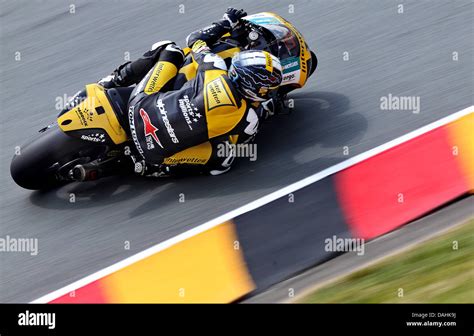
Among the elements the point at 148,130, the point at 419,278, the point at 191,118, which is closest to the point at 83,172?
the point at 148,130

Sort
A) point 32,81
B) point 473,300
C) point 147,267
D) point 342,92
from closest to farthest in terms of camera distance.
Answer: point 473,300 → point 147,267 → point 342,92 → point 32,81

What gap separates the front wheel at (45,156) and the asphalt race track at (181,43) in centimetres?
28

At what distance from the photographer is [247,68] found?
7551mm

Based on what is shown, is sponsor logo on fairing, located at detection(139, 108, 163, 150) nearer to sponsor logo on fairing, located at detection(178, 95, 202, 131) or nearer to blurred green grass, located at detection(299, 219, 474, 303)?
sponsor logo on fairing, located at detection(178, 95, 202, 131)

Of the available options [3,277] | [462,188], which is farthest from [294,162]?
[3,277]

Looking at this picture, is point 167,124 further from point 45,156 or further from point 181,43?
point 181,43

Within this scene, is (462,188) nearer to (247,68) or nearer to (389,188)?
(389,188)

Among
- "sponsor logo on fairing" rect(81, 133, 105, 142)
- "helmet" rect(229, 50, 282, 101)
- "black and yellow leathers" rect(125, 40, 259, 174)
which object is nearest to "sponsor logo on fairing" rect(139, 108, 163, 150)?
"black and yellow leathers" rect(125, 40, 259, 174)

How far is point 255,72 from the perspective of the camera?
24.7ft

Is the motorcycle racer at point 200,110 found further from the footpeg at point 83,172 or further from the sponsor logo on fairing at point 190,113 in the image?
the footpeg at point 83,172

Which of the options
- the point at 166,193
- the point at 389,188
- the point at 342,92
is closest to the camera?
the point at 389,188

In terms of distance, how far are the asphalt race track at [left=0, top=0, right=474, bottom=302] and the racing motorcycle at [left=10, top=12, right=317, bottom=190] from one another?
279 mm

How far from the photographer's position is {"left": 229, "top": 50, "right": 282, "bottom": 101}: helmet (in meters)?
7.54

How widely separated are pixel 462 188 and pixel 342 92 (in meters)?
2.28
